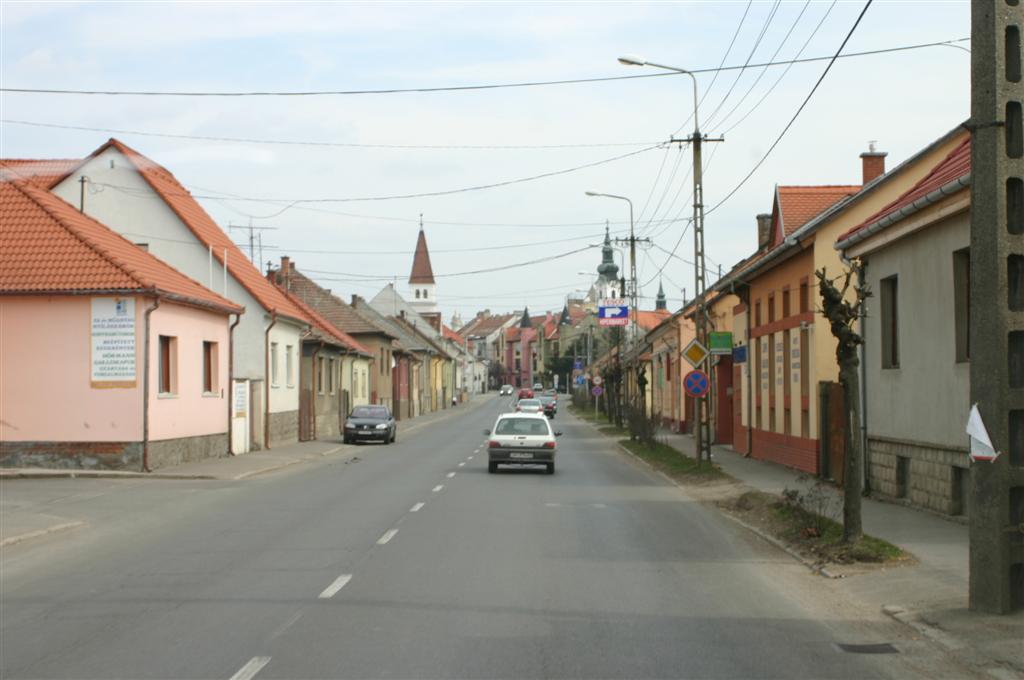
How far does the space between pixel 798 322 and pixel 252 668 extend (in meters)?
19.7

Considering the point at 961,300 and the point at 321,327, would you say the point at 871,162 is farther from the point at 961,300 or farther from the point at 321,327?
the point at 321,327

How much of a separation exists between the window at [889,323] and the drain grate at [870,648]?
34.9 ft

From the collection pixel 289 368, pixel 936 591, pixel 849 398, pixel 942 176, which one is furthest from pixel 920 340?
pixel 289 368

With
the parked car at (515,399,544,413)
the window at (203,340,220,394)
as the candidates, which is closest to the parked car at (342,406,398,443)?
the window at (203,340,220,394)

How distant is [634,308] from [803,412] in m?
23.9

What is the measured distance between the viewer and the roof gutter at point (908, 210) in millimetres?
13648

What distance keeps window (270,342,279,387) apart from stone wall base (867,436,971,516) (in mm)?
24690

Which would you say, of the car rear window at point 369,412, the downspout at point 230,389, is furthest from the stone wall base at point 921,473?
the car rear window at point 369,412

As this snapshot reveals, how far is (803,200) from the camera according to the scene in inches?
1266

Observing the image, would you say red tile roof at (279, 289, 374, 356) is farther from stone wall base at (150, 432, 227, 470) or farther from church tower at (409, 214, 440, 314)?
church tower at (409, 214, 440, 314)

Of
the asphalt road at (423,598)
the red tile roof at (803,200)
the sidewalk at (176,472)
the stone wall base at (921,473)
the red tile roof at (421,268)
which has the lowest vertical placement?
the sidewalk at (176,472)

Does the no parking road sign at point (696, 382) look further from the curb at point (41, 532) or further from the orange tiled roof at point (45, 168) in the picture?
the orange tiled roof at point (45, 168)

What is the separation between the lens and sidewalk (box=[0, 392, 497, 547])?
15.4 m

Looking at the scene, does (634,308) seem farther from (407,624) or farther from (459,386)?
(459,386)
